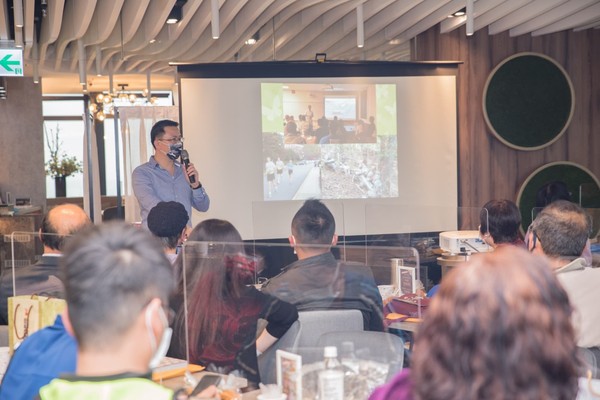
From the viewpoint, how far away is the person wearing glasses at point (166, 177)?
5.59 meters

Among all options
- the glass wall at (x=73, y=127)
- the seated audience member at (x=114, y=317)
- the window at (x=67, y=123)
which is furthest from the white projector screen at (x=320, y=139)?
the window at (x=67, y=123)

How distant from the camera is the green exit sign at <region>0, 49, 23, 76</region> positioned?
7.11m

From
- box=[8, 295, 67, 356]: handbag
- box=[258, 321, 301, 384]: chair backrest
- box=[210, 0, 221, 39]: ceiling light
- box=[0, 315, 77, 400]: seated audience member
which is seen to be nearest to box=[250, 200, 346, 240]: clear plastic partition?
box=[210, 0, 221, 39]: ceiling light

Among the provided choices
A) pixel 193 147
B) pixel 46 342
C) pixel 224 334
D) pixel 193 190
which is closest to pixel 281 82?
pixel 193 147

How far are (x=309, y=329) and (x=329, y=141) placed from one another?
224 inches

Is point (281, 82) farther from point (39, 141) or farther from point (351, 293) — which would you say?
point (39, 141)

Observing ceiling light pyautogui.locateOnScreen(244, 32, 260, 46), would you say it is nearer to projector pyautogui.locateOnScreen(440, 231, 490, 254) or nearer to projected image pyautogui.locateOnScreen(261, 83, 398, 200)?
projected image pyautogui.locateOnScreen(261, 83, 398, 200)

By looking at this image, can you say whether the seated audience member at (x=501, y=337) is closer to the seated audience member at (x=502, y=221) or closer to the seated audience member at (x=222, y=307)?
the seated audience member at (x=222, y=307)

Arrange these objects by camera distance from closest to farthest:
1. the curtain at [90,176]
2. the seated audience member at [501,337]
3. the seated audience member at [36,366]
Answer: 1. the seated audience member at [501,337]
2. the seated audience member at [36,366]
3. the curtain at [90,176]

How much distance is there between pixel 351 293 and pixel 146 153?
5.97 meters

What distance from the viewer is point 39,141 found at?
13.5m

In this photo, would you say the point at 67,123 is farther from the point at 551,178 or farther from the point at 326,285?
the point at 326,285

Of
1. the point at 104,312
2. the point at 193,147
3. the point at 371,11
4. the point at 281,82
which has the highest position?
the point at 371,11

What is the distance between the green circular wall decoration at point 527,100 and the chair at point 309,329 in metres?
6.54
